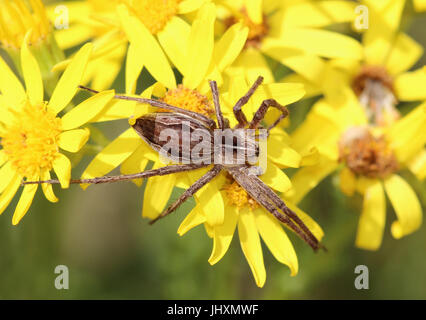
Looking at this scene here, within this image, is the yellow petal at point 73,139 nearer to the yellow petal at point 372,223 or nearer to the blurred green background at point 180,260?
the blurred green background at point 180,260

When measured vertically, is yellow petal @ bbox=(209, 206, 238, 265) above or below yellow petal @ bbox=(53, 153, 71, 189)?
below

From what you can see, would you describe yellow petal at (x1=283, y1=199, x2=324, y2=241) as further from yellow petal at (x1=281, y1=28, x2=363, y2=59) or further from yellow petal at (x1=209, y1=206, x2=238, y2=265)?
yellow petal at (x1=281, y1=28, x2=363, y2=59)

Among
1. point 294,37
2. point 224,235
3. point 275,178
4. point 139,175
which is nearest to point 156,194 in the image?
point 139,175

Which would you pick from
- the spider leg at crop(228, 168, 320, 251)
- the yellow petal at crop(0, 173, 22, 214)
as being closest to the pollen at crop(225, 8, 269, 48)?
the spider leg at crop(228, 168, 320, 251)

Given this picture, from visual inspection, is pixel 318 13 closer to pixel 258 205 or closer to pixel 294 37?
pixel 294 37

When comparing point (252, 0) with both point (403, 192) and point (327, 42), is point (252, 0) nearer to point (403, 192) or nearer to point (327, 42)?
point (327, 42)

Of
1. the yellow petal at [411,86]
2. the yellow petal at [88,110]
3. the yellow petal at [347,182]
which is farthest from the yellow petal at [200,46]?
the yellow petal at [411,86]
